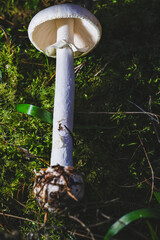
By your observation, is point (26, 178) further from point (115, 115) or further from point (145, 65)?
point (145, 65)

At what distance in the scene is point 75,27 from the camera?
2186 millimetres

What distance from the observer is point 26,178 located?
1941 mm

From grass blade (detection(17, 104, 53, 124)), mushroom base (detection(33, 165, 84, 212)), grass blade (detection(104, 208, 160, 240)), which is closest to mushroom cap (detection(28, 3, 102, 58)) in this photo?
grass blade (detection(17, 104, 53, 124))

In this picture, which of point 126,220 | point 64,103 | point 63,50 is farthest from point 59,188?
point 63,50

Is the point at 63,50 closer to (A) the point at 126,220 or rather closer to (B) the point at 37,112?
(B) the point at 37,112

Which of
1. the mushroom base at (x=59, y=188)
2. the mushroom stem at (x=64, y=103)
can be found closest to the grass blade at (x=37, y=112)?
the mushroom stem at (x=64, y=103)

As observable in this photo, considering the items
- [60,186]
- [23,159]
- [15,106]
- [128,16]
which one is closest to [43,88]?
[15,106]

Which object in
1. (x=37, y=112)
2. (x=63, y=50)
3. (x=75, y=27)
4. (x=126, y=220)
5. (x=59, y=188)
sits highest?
(x=75, y=27)

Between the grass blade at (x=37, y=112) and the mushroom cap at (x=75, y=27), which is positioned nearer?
the mushroom cap at (x=75, y=27)

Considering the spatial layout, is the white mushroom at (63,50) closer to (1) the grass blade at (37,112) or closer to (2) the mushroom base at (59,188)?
(2) the mushroom base at (59,188)

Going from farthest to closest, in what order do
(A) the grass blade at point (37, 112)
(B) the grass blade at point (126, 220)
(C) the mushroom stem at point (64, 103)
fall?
(A) the grass blade at point (37, 112)
(C) the mushroom stem at point (64, 103)
(B) the grass blade at point (126, 220)

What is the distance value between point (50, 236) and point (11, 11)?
244cm

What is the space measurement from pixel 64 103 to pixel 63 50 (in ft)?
1.67

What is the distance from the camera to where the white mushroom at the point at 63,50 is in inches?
67.4
